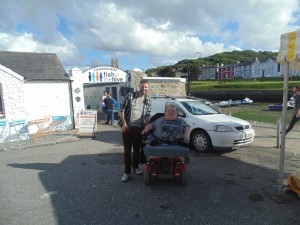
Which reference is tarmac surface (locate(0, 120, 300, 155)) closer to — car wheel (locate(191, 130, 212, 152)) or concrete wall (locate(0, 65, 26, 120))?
concrete wall (locate(0, 65, 26, 120))

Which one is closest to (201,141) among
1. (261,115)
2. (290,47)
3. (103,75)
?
(290,47)

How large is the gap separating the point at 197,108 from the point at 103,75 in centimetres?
835

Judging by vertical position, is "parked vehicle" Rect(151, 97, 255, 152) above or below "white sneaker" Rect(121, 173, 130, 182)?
above

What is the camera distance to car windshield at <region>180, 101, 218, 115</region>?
808 cm

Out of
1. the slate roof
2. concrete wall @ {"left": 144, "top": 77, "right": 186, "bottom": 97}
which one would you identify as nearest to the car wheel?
the slate roof

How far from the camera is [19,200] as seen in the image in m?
4.46

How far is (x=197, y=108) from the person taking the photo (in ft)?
27.2

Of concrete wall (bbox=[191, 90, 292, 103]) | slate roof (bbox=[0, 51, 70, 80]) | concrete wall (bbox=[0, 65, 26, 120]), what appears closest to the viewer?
concrete wall (bbox=[0, 65, 26, 120])

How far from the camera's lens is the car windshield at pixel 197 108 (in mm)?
8082

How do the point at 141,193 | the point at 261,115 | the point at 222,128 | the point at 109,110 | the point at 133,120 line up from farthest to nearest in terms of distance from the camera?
the point at 261,115 < the point at 109,110 < the point at 222,128 < the point at 133,120 < the point at 141,193

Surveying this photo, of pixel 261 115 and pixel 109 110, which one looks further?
pixel 261 115

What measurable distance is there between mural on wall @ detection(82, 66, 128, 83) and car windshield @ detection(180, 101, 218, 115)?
707cm

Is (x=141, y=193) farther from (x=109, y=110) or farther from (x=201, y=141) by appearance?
(x=109, y=110)

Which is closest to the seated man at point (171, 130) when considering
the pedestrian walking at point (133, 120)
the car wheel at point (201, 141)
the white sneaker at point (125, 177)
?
the pedestrian walking at point (133, 120)
